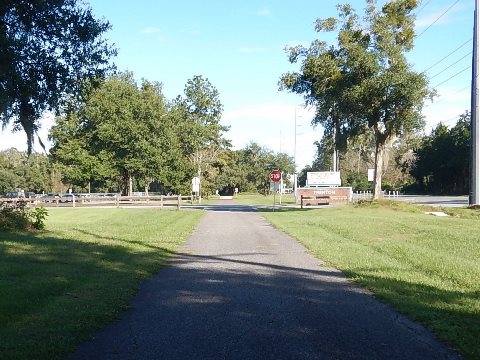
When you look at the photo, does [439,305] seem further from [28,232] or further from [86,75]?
[28,232]

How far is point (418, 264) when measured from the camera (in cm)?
1186

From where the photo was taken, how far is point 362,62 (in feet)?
101

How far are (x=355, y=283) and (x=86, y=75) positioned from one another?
7307 mm

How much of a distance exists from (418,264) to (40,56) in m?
9.20

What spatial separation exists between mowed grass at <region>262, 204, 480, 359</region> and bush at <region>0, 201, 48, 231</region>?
9.28 m

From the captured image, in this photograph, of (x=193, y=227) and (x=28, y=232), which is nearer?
(x=28, y=232)

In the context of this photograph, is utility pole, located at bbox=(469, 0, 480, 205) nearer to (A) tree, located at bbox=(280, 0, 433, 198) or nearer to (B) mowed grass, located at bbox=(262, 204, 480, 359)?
(A) tree, located at bbox=(280, 0, 433, 198)

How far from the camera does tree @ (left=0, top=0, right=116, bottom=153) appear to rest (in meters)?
9.81

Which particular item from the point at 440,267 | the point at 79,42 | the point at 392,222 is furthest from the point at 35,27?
the point at 392,222

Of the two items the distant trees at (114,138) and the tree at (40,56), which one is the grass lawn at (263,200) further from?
the tree at (40,56)

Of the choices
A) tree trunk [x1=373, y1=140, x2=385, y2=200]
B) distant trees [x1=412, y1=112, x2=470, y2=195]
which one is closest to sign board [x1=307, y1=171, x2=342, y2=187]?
tree trunk [x1=373, y1=140, x2=385, y2=200]

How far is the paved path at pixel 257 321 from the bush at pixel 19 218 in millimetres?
9148

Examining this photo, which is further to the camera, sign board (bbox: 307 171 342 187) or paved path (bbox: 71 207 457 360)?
sign board (bbox: 307 171 342 187)

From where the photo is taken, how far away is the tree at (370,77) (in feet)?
101
